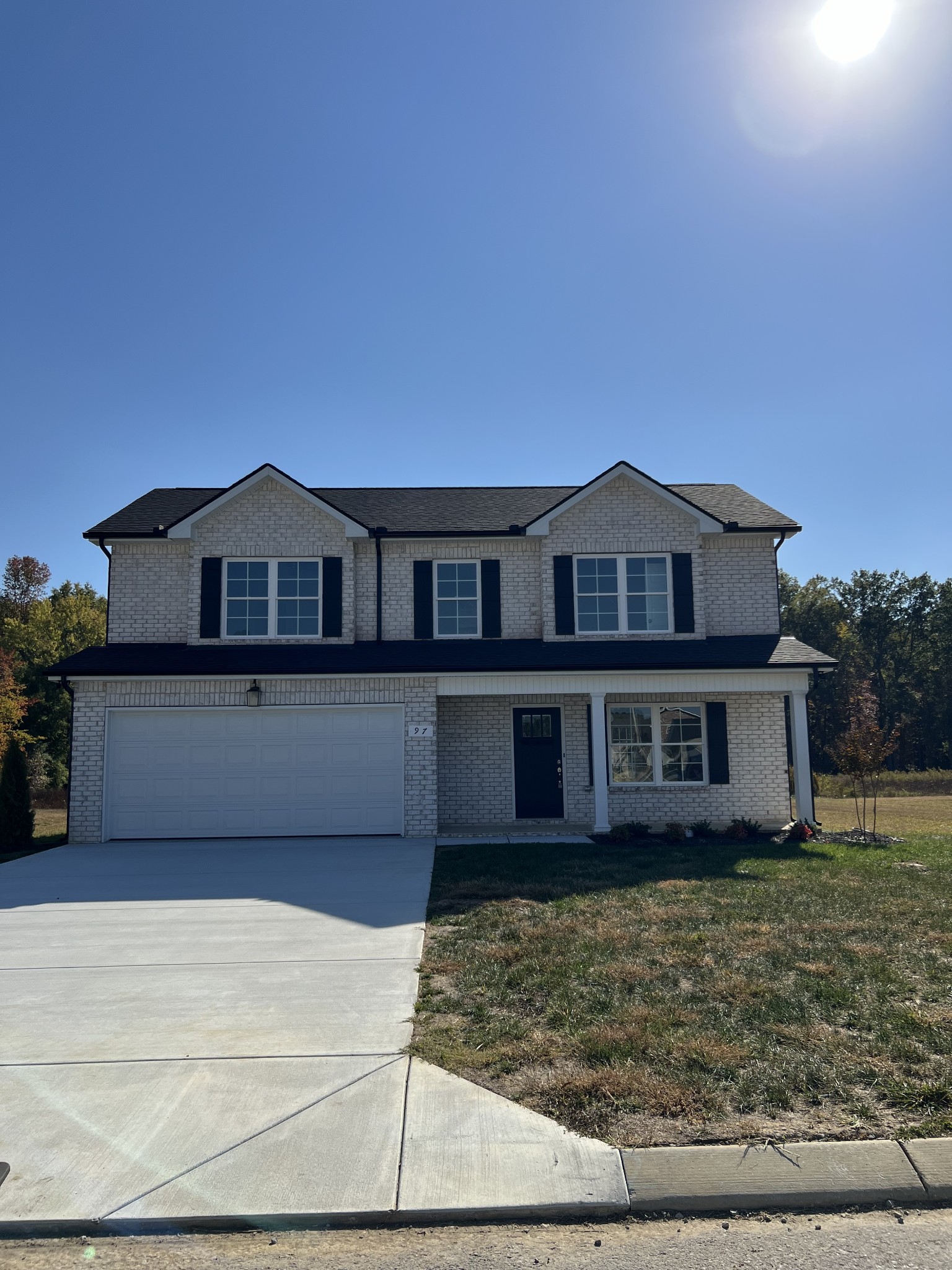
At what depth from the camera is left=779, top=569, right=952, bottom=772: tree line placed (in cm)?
4719

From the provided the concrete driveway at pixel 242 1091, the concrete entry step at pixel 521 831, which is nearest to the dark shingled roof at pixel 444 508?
the concrete entry step at pixel 521 831

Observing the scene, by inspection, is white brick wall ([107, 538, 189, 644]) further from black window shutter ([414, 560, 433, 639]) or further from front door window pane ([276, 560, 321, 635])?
black window shutter ([414, 560, 433, 639])

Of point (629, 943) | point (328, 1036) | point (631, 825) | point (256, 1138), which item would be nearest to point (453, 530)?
point (631, 825)

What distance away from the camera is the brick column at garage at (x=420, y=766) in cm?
1614

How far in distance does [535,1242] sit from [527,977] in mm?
3242

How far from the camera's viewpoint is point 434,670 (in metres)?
16.1

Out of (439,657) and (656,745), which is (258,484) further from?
(656,745)

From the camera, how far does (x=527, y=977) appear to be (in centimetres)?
679

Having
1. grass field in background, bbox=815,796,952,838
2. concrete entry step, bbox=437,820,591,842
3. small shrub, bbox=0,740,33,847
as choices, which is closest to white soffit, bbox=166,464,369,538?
small shrub, bbox=0,740,33,847

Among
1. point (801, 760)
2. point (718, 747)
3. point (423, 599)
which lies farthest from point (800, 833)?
point (423, 599)

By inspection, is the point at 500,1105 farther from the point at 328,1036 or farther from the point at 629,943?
the point at 629,943

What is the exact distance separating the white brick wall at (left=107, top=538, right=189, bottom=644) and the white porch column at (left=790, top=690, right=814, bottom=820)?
12201mm

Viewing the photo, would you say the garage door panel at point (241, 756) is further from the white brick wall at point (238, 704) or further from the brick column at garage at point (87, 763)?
the brick column at garage at point (87, 763)

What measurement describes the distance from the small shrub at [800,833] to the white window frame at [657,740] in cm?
224
